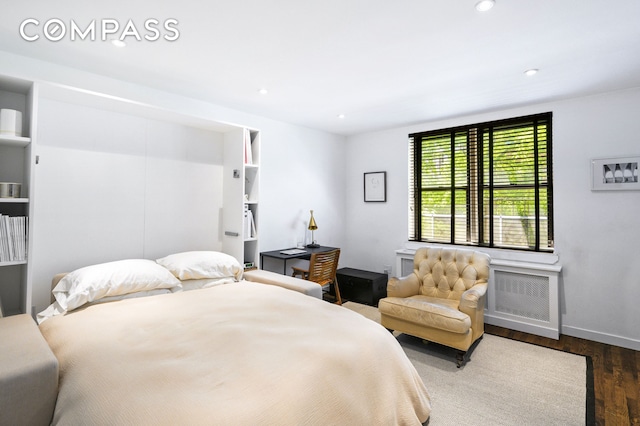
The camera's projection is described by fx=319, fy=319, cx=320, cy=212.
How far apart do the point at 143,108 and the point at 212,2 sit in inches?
54.5

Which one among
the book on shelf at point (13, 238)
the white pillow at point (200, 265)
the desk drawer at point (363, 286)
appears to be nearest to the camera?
the book on shelf at point (13, 238)

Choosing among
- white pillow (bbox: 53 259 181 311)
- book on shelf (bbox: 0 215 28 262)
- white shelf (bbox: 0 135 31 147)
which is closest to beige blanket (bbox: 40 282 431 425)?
white pillow (bbox: 53 259 181 311)

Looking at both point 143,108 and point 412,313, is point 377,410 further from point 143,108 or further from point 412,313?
point 143,108

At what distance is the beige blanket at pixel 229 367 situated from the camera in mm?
1133

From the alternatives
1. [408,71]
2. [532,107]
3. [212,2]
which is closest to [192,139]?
Answer: [212,2]

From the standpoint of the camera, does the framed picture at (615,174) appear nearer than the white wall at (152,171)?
No

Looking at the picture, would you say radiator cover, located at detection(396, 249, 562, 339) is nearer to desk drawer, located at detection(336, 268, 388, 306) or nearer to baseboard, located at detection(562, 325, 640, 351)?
baseboard, located at detection(562, 325, 640, 351)

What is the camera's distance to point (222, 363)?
4.56 ft

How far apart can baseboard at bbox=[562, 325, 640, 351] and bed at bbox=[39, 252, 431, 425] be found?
2.56m

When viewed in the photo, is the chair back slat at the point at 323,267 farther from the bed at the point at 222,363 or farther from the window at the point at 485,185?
the window at the point at 485,185

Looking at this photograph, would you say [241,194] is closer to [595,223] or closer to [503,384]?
[503,384]

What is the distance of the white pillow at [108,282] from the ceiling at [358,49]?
5.33ft

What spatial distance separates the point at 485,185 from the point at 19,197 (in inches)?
182

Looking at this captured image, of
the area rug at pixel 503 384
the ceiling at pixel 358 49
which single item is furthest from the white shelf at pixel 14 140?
the area rug at pixel 503 384
